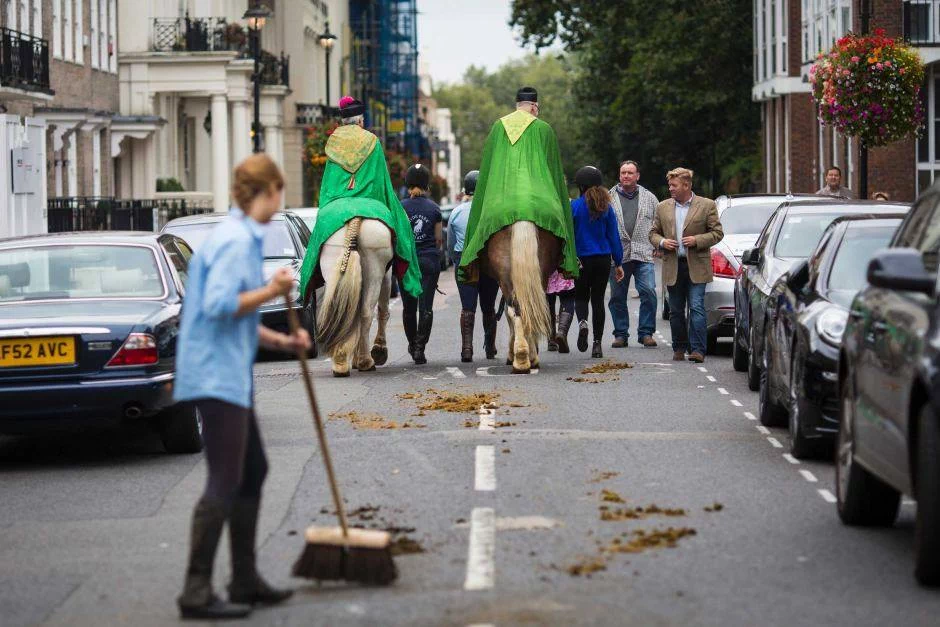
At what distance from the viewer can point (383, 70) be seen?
9975 cm

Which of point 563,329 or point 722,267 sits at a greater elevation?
point 722,267

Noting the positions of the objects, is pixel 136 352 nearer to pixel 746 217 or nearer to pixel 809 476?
pixel 809 476

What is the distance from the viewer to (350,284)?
15.9 metres

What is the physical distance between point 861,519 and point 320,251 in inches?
323

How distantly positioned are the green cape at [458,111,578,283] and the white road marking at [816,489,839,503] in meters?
6.57

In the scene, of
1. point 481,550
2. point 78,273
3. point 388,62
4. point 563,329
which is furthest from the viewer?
point 388,62

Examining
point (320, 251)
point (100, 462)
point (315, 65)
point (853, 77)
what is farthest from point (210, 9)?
point (100, 462)

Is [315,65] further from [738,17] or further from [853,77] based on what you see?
[853,77]

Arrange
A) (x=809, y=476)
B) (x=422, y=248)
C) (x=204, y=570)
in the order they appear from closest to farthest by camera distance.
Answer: (x=204, y=570) < (x=809, y=476) < (x=422, y=248)

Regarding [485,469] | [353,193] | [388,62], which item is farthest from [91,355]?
[388,62]

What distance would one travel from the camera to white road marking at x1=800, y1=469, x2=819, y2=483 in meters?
10.3

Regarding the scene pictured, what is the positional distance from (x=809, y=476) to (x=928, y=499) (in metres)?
3.38

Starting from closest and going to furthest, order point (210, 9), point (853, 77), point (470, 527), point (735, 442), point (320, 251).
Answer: point (470, 527) < point (735, 442) < point (320, 251) < point (853, 77) < point (210, 9)

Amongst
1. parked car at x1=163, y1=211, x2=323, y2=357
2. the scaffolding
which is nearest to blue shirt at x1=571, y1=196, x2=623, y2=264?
parked car at x1=163, y1=211, x2=323, y2=357
